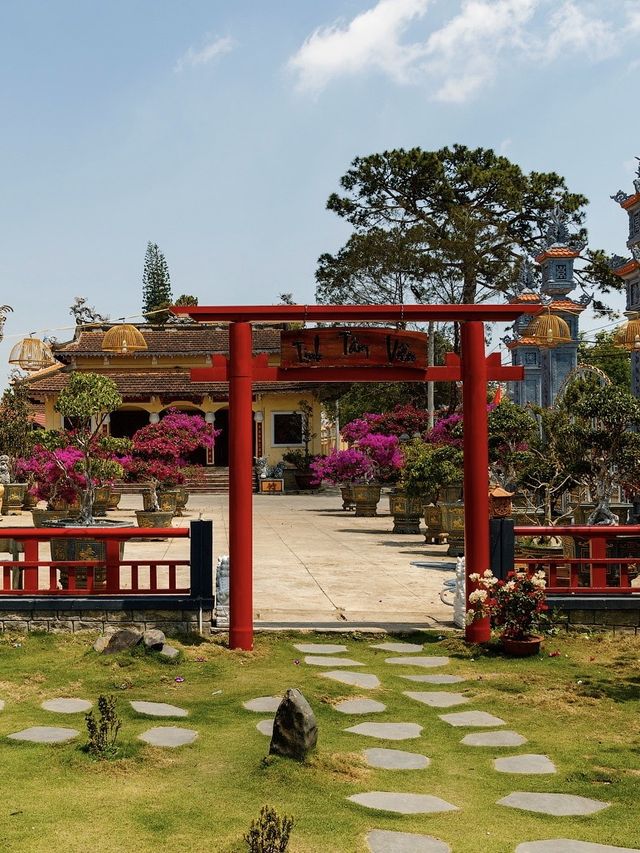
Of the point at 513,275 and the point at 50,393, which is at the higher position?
the point at 513,275

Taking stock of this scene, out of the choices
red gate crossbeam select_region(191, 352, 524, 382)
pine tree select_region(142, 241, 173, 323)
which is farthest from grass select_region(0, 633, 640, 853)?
pine tree select_region(142, 241, 173, 323)

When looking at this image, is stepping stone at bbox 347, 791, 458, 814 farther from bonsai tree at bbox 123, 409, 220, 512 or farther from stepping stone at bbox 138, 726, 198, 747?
bonsai tree at bbox 123, 409, 220, 512

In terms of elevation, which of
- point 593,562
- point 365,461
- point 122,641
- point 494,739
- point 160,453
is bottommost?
point 494,739

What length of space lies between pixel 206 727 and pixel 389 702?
4.42 feet

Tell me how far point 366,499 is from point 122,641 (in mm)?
15288

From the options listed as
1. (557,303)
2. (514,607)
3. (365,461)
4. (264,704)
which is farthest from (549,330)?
(264,704)

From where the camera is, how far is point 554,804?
434 centimetres

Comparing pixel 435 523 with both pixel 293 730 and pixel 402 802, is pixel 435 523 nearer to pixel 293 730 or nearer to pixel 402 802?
pixel 293 730

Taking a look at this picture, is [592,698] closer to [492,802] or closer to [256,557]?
[492,802]

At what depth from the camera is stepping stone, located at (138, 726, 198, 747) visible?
520cm

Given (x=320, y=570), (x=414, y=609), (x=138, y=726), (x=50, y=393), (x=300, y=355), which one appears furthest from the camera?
(x=50, y=393)

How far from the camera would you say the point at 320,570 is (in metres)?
12.1

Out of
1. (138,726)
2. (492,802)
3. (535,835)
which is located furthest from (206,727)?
(535,835)

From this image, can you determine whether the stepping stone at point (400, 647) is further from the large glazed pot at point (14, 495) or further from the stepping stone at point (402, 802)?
the large glazed pot at point (14, 495)
